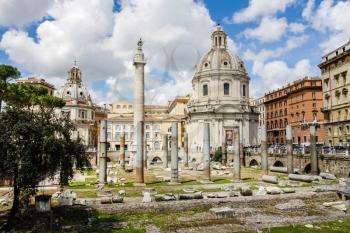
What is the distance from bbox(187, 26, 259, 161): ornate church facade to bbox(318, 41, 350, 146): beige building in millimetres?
21834

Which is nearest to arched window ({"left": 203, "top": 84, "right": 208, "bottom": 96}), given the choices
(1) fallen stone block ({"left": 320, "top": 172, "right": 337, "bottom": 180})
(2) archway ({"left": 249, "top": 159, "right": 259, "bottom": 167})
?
(2) archway ({"left": 249, "top": 159, "right": 259, "bottom": 167})

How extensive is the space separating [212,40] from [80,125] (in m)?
39.3

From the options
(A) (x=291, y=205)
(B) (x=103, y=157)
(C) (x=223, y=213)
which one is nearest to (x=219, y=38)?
(B) (x=103, y=157)

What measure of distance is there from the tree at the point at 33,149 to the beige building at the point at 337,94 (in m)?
39.9

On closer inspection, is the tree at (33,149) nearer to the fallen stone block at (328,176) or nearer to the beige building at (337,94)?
the fallen stone block at (328,176)

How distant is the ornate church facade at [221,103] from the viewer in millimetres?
73750

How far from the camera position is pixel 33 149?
557 inches

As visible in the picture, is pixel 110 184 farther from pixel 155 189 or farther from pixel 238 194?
pixel 238 194

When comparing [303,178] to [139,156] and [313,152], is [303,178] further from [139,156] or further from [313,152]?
[139,156]

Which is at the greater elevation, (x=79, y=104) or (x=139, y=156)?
(x=79, y=104)

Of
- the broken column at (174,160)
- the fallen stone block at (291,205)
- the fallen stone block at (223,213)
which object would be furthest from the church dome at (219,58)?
the fallen stone block at (223,213)

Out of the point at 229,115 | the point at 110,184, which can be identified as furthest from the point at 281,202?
the point at 229,115

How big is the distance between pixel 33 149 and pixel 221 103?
62907mm

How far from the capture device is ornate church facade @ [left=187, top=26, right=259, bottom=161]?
2904 inches
